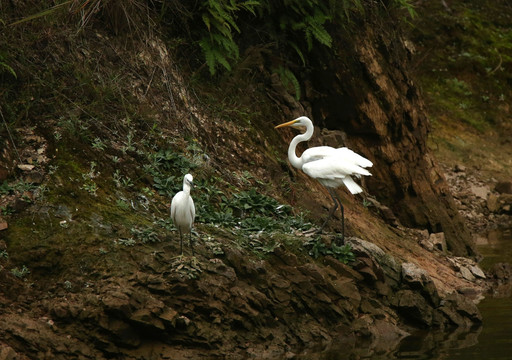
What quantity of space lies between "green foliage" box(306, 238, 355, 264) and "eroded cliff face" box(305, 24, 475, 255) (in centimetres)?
534

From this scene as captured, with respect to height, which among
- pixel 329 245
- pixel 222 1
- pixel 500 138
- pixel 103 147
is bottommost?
pixel 500 138

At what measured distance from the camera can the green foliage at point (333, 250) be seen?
32.2ft

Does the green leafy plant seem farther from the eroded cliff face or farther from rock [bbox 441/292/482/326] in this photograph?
the eroded cliff face

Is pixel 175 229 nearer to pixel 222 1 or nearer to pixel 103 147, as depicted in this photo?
pixel 103 147

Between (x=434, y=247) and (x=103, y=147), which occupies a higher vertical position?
(x=103, y=147)

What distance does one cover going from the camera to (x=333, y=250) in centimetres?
988

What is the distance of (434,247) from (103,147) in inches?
263

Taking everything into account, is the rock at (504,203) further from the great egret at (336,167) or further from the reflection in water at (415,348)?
the reflection in water at (415,348)

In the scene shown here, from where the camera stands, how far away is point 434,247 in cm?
1412

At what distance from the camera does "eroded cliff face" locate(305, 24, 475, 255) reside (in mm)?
14828

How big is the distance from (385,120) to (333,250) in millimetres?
5882

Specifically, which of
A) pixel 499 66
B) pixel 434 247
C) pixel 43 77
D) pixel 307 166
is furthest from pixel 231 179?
pixel 499 66

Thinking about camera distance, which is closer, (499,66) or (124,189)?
(124,189)

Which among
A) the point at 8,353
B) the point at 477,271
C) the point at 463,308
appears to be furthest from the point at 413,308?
the point at 8,353
